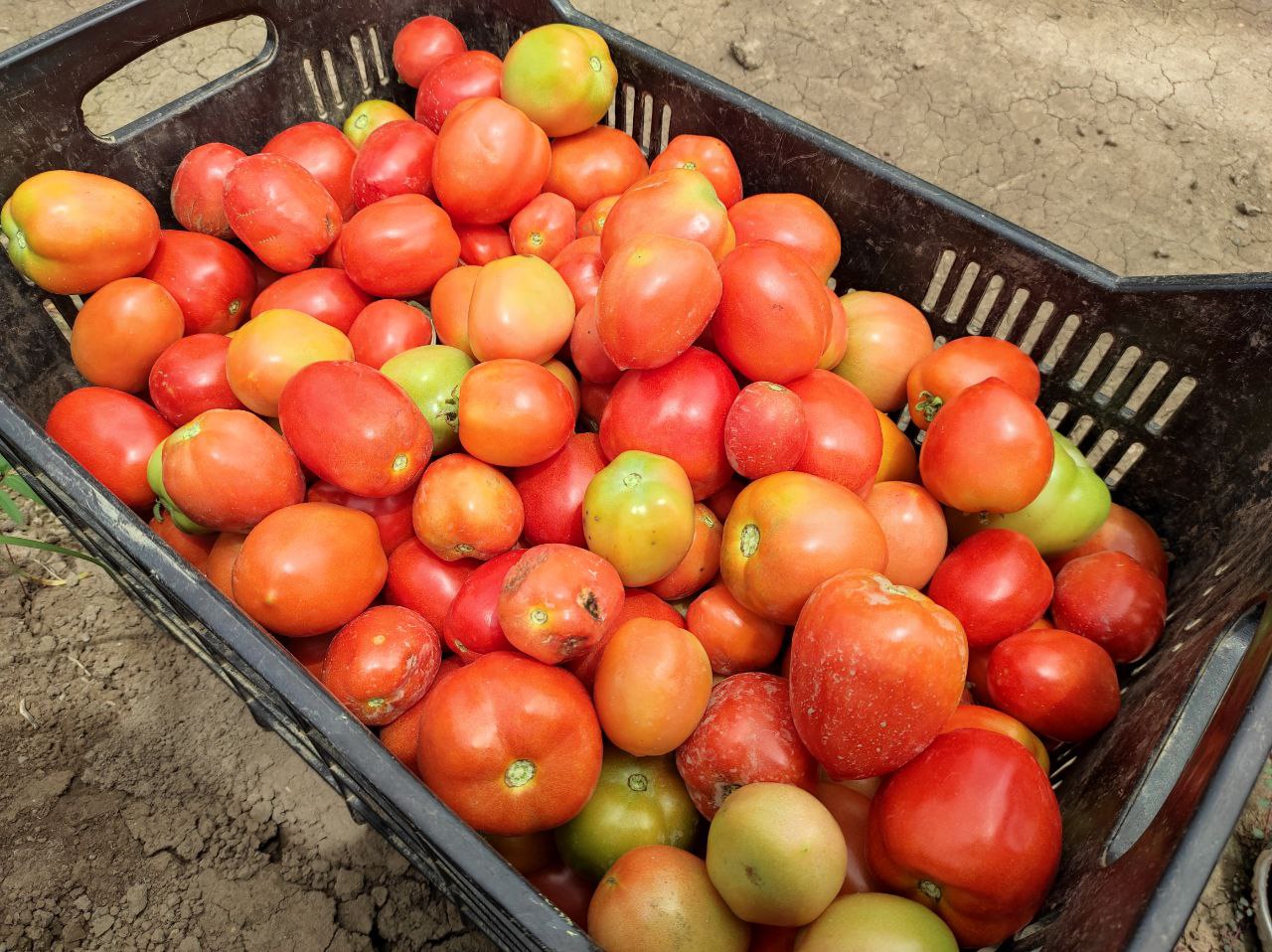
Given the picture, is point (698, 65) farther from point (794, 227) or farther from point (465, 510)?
point (465, 510)

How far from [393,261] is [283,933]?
4.41ft

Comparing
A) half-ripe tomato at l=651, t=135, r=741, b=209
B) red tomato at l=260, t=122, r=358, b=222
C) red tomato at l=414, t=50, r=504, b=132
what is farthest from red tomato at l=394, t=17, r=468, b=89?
half-ripe tomato at l=651, t=135, r=741, b=209

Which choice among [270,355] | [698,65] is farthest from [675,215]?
[698,65]

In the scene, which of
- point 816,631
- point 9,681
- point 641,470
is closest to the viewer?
point 816,631

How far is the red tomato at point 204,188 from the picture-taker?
1721 mm

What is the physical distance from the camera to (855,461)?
141 centimetres

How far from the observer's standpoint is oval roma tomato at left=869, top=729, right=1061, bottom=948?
1.09m

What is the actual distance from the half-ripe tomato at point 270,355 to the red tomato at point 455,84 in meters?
0.67

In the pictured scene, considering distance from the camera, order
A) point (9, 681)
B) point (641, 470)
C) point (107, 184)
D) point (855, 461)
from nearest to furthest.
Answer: point (641, 470) → point (855, 461) → point (107, 184) → point (9, 681)

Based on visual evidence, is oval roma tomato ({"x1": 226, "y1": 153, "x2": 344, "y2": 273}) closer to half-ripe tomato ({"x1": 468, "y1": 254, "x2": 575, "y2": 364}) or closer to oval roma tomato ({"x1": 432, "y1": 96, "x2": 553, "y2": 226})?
oval roma tomato ({"x1": 432, "y1": 96, "x2": 553, "y2": 226})

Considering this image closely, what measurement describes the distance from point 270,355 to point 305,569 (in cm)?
40

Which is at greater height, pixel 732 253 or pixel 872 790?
pixel 732 253

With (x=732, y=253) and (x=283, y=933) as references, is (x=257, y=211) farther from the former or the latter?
(x=283, y=933)

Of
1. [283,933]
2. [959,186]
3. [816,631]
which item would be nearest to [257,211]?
[816,631]
